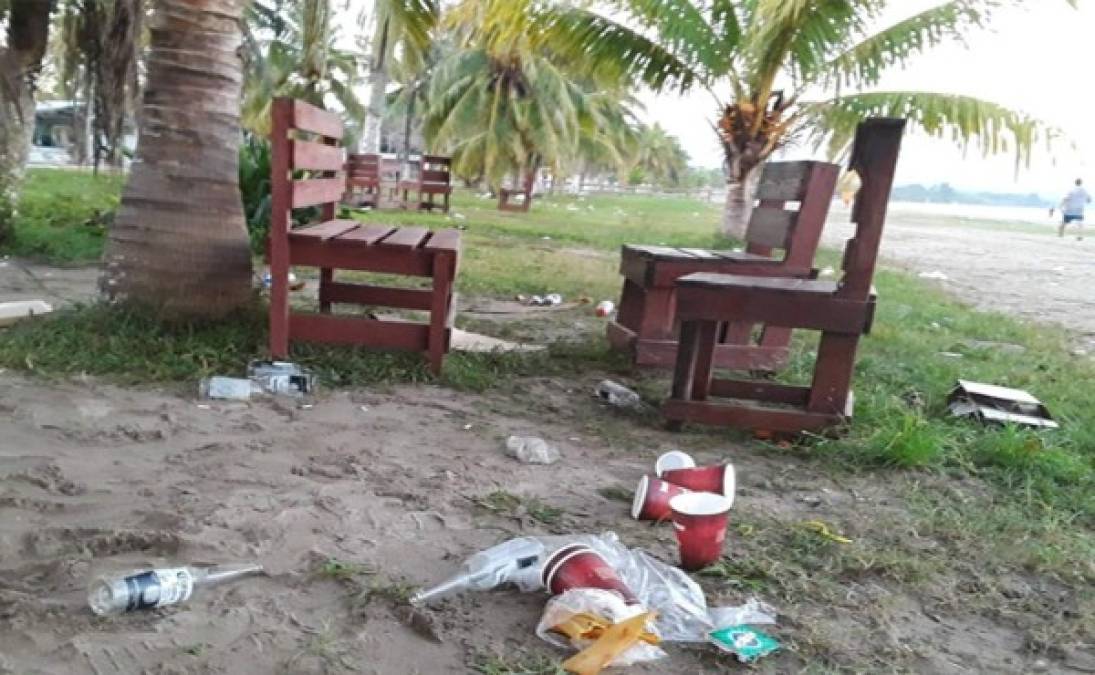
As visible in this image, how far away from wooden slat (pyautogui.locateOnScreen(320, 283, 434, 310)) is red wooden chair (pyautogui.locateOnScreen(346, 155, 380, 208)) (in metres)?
12.4

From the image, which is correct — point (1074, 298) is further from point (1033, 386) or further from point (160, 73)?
point (160, 73)

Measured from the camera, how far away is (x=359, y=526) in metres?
2.46

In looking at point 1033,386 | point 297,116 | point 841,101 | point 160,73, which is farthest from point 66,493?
point 841,101

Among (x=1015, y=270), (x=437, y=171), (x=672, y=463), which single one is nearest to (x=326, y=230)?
(x=672, y=463)

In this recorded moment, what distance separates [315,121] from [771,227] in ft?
8.77

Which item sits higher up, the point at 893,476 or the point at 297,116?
the point at 297,116

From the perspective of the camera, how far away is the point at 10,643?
1.73 metres

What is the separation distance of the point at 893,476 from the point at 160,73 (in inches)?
156

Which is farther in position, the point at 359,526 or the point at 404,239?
the point at 404,239

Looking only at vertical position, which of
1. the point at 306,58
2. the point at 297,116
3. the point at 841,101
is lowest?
the point at 297,116

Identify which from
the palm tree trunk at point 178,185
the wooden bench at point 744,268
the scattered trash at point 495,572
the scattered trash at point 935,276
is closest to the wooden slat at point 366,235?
the palm tree trunk at point 178,185

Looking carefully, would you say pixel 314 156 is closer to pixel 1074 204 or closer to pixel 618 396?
pixel 618 396

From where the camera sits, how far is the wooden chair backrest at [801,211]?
4.54m

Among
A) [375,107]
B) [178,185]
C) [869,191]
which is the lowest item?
[178,185]
